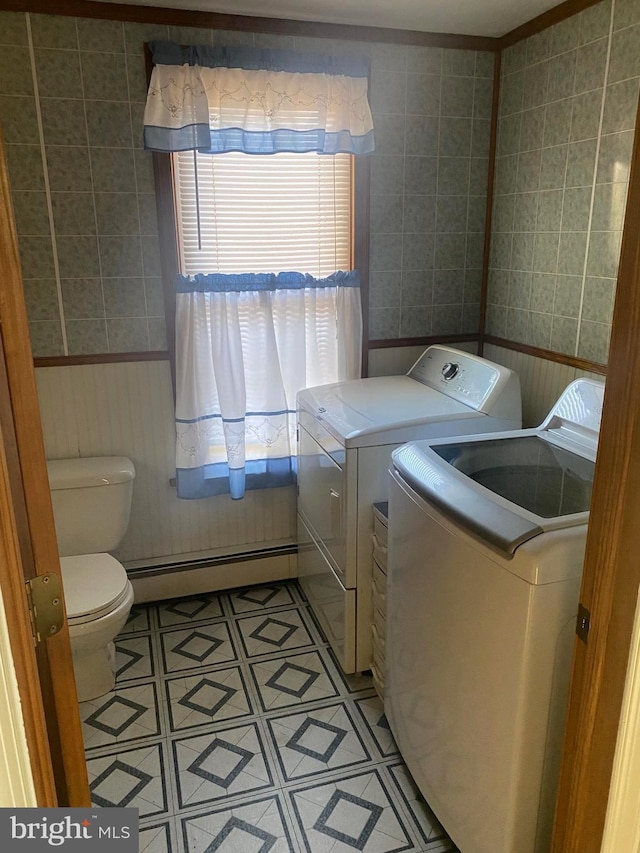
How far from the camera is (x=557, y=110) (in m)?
2.31

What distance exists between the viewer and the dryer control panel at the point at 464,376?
7.57 feet

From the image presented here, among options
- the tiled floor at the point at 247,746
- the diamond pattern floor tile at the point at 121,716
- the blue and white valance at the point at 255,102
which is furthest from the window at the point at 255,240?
the diamond pattern floor tile at the point at 121,716

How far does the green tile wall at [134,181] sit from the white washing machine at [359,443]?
43cm

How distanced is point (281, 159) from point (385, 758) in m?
2.16

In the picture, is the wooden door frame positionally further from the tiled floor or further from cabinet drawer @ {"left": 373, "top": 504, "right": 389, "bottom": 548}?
cabinet drawer @ {"left": 373, "top": 504, "right": 389, "bottom": 548}

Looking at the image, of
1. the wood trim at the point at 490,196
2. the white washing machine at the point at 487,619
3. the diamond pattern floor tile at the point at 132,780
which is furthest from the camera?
the wood trim at the point at 490,196

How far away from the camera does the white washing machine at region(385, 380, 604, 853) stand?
129 cm

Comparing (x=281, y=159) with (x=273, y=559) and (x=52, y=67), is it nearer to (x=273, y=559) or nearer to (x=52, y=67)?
(x=52, y=67)

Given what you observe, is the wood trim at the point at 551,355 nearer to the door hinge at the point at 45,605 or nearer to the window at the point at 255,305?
the window at the point at 255,305

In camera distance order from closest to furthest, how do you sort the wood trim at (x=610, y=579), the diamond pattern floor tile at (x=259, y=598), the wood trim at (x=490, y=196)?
1. the wood trim at (x=610, y=579)
2. the wood trim at (x=490, y=196)
3. the diamond pattern floor tile at (x=259, y=598)

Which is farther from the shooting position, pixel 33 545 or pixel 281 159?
pixel 281 159

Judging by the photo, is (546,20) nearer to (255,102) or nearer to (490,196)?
(490,196)

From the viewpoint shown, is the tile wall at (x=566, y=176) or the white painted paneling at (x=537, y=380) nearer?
the tile wall at (x=566, y=176)

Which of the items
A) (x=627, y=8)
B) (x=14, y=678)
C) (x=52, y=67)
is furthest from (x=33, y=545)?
(x=627, y=8)
